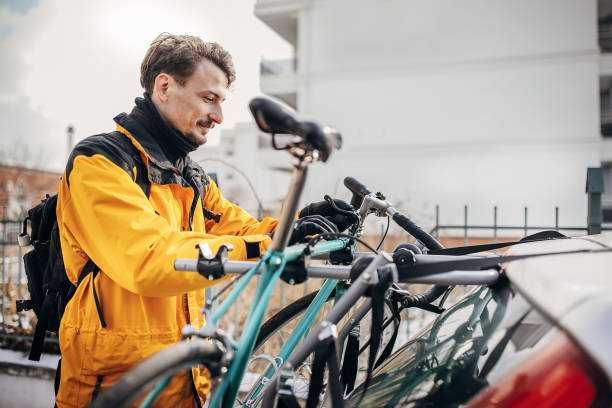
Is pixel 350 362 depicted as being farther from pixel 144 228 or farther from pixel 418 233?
pixel 144 228

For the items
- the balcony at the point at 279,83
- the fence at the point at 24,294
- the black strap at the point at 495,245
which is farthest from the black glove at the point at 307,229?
the balcony at the point at 279,83

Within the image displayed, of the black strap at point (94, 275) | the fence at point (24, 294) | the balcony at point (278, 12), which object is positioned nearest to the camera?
the black strap at point (94, 275)

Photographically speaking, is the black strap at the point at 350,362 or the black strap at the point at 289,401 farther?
the black strap at the point at 350,362

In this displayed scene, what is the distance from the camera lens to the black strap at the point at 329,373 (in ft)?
3.74

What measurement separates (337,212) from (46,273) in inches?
45.9

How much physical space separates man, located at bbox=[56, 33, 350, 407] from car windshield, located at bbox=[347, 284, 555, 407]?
1.81 feet

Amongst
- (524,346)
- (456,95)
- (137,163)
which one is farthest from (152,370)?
(456,95)

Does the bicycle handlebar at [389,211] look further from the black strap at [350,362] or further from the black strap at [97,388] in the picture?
the black strap at [97,388]

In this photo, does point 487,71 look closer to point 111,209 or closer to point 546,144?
point 546,144

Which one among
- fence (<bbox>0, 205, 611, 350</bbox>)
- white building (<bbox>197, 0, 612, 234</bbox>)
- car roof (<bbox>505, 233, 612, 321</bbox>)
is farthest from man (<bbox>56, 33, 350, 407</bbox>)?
white building (<bbox>197, 0, 612, 234</bbox>)

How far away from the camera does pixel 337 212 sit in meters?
1.95

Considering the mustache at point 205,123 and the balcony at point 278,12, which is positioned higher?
the balcony at point 278,12

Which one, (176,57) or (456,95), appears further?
(456,95)

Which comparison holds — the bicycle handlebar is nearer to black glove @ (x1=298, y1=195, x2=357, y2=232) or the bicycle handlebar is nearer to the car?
Result: black glove @ (x1=298, y1=195, x2=357, y2=232)
